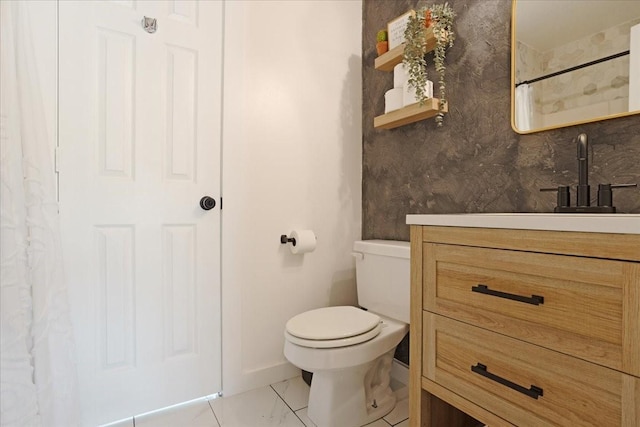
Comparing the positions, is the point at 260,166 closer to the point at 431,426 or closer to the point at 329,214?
the point at 329,214

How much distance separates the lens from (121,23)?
4.43 feet

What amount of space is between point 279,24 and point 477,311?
1.62 meters

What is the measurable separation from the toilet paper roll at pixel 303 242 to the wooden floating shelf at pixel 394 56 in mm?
940

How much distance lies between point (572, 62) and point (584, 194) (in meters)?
0.50

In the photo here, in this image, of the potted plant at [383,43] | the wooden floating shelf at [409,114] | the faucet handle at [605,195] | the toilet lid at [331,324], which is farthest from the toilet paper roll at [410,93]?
the toilet lid at [331,324]

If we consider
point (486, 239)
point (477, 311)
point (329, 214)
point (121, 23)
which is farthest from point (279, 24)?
point (477, 311)

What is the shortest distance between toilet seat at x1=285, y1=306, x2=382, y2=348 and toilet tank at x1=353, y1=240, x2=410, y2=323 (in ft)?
0.42

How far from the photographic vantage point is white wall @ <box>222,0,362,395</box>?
5.26 feet

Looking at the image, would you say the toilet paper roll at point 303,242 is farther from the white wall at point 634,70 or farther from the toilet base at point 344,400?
the white wall at point 634,70

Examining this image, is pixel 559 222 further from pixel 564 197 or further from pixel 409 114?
pixel 409 114

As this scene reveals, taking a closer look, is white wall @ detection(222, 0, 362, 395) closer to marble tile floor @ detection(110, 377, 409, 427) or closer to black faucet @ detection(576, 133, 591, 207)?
marble tile floor @ detection(110, 377, 409, 427)

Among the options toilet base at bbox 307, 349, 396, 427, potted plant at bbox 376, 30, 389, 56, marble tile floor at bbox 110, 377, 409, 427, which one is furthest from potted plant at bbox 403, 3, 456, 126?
marble tile floor at bbox 110, 377, 409, 427

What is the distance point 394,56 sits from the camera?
162 centimetres

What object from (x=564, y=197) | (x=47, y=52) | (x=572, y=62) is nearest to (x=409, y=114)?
(x=572, y=62)
